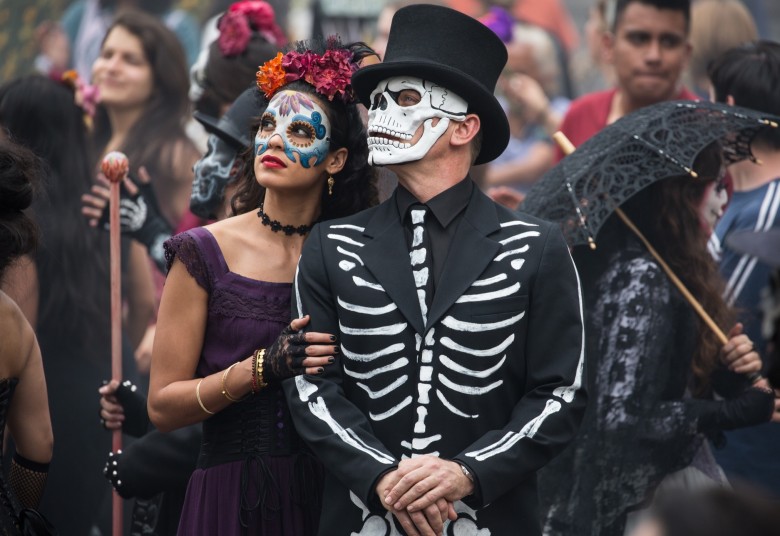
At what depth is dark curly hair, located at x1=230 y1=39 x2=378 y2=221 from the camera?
438 centimetres

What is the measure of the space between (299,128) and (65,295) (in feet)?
8.96

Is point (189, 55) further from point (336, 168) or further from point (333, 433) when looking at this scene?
point (333, 433)

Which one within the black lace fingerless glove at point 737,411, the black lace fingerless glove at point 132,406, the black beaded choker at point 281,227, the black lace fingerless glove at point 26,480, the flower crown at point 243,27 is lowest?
the black lace fingerless glove at point 737,411

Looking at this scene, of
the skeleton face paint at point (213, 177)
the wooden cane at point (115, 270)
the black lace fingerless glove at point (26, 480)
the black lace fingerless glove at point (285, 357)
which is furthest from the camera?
the skeleton face paint at point (213, 177)

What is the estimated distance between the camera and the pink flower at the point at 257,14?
20.5 ft

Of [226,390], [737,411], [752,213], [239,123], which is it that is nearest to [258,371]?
[226,390]

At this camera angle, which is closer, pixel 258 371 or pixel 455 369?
pixel 455 369

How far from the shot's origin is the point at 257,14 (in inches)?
247

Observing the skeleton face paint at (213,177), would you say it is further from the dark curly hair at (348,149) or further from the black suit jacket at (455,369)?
the black suit jacket at (455,369)

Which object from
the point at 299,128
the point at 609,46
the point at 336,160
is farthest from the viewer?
the point at 609,46

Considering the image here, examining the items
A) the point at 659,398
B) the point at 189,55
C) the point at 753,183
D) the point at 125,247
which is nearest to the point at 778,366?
the point at 659,398

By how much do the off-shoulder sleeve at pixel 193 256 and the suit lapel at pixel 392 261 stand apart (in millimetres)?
541

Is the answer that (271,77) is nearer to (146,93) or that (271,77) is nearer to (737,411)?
(737,411)

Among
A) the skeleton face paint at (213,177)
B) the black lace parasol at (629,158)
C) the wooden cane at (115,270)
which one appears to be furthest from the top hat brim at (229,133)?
the black lace parasol at (629,158)
